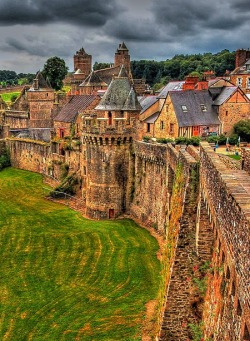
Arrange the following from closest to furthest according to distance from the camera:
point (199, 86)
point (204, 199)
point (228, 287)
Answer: point (228, 287) < point (204, 199) < point (199, 86)

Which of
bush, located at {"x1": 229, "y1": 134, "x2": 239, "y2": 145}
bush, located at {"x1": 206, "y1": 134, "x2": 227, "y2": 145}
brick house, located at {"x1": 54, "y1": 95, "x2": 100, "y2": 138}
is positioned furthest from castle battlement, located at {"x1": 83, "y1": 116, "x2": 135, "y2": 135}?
brick house, located at {"x1": 54, "y1": 95, "x2": 100, "y2": 138}

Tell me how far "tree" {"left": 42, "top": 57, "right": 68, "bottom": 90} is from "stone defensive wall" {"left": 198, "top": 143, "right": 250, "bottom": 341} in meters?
103

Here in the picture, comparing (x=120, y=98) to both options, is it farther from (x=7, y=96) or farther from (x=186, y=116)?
(x=7, y=96)

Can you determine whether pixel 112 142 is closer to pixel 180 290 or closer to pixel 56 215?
pixel 56 215

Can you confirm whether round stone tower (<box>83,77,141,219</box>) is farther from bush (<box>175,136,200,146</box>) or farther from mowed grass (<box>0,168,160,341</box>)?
bush (<box>175,136,200,146</box>)

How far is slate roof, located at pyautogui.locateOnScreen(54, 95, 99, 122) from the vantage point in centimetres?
5912

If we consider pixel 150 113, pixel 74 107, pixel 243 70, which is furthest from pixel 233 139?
pixel 243 70

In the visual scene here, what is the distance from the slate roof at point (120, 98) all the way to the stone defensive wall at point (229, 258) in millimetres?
27583

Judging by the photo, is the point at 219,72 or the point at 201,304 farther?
the point at 219,72

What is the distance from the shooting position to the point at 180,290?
1864 centimetres

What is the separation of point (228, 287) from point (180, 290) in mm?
7757

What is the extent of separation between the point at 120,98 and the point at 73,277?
64.5 feet

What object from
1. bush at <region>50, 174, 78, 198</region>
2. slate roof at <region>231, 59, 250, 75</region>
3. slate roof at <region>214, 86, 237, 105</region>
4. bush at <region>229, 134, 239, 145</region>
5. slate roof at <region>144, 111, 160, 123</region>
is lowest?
bush at <region>50, 174, 78, 198</region>

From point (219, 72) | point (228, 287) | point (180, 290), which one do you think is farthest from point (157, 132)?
point (219, 72)
